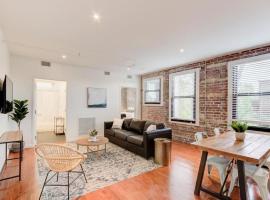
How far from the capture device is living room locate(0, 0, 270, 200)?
2.30m

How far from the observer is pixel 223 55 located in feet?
14.4

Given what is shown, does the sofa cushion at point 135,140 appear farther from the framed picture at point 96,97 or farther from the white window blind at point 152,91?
the white window blind at point 152,91

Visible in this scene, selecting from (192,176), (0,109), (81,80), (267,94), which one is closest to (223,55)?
(267,94)

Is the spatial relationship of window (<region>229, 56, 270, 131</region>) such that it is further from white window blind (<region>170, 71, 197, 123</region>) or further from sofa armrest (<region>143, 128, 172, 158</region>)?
sofa armrest (<region>143, 128, 172, 158</region>)

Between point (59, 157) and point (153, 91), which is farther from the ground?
point (153, 91)

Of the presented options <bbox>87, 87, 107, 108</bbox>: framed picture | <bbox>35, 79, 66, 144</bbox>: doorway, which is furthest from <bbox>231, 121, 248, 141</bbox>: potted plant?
<bbox>35, 79, 66, 144</bbox>: doorway

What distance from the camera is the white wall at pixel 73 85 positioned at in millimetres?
4684

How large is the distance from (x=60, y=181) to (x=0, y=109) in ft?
5.32

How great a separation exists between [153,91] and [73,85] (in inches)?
128

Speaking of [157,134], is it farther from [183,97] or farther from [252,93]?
[252,93]

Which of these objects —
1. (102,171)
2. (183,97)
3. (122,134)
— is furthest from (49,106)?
(183,97)

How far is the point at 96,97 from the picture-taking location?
6086mm

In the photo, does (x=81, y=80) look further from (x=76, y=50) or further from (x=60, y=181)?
(x=60, y=181)

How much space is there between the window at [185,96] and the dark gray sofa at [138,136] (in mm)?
1451
